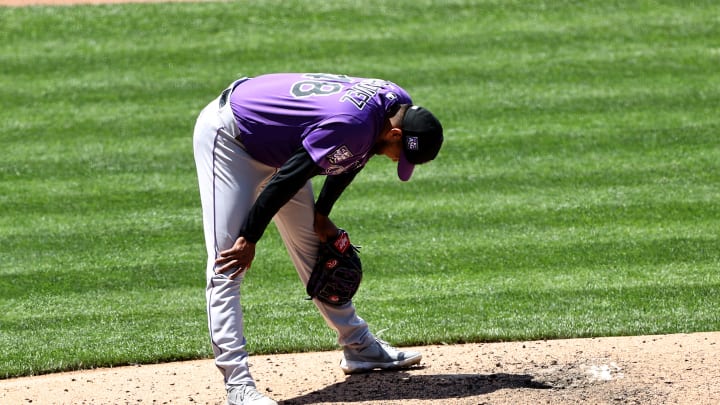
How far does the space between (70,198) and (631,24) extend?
6811mm

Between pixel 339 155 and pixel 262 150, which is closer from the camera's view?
pixel 339 155

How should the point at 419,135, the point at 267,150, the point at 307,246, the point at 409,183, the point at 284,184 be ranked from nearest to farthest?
the point at 284,184, the point at 419,135, the point at 267,150, the point at 307,246, the point at 409,183

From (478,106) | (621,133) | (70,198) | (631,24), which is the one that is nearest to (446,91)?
(478,106)

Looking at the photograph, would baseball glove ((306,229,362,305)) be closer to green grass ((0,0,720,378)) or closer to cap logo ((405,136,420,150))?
cap logo ((405,136,420,150))

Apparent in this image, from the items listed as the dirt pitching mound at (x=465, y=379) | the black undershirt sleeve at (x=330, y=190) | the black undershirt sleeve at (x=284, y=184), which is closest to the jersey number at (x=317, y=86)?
the black undershirt sleeve at (x=284, y=184)

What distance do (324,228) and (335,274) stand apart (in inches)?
9.0

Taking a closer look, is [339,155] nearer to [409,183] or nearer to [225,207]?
[225,207]

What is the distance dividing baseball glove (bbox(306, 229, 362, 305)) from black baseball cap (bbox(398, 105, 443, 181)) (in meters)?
0.74

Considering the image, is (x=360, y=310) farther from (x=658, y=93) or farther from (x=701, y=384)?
(x=658, y=93)

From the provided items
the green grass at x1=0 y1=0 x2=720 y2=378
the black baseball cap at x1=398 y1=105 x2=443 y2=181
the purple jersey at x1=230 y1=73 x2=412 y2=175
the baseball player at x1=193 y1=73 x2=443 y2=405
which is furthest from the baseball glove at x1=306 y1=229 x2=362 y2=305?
the green grass at x1=0 y1=0 x2=720 y2=378

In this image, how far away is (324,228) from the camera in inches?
198

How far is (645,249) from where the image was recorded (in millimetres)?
7359

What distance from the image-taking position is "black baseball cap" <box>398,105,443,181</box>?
4.52 meters

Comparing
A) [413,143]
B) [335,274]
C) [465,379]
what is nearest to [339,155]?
[413,143]
